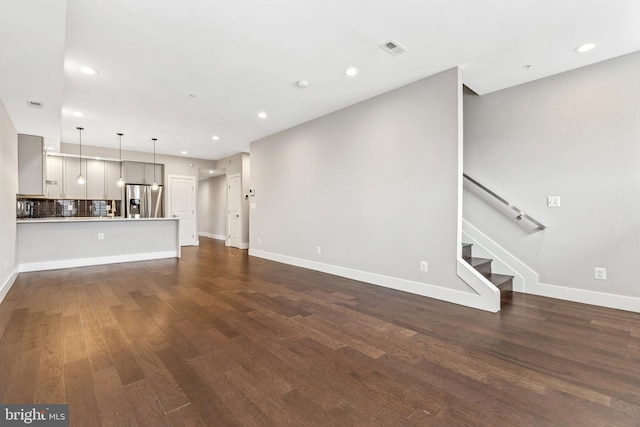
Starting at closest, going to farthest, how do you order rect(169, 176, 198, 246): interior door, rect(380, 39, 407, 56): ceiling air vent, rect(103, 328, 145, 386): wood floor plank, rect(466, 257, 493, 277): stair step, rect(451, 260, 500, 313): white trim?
1. rect(103, 328, 145, 386): wood floor plank
2. rect(380, 39, 407, 56): ceiling air vent
3. rect(451, 260, 500, 313): white trim
4. rect(466, 257, 493, 277): stair step
5. rect(169, 176, 198, 246): interior door

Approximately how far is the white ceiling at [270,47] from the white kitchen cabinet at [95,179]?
11.4 ft

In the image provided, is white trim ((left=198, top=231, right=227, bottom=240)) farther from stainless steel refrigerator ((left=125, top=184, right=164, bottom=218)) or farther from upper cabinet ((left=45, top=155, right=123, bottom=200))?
upper cabinet ((left=45, top=155, right=123, bottom=200))

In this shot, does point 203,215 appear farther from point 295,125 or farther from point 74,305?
point 74,305

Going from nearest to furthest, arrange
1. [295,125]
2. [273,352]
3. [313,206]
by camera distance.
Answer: [273,352]
[313,206]
[295,125]

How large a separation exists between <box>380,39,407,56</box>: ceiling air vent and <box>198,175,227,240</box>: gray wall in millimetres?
8310

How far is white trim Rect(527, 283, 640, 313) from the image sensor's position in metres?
3.17

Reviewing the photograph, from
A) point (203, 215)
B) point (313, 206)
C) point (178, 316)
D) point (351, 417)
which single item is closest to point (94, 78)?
point (178, 316)

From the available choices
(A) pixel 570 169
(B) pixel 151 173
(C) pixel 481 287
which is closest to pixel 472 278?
(C) pixel 481 287

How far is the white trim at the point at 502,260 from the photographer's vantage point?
12.7ft

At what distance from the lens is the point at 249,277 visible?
4.74 m

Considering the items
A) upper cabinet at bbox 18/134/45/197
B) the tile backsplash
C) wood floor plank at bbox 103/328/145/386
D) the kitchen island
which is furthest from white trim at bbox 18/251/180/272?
wood floor plank at bbox 103/328/145/386

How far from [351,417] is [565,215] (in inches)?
147

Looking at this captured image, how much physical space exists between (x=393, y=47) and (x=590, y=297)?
12.1 feet

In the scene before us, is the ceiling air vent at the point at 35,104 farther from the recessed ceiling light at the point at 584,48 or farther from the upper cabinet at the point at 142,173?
the recessed ceiling light at the point at 584,48
